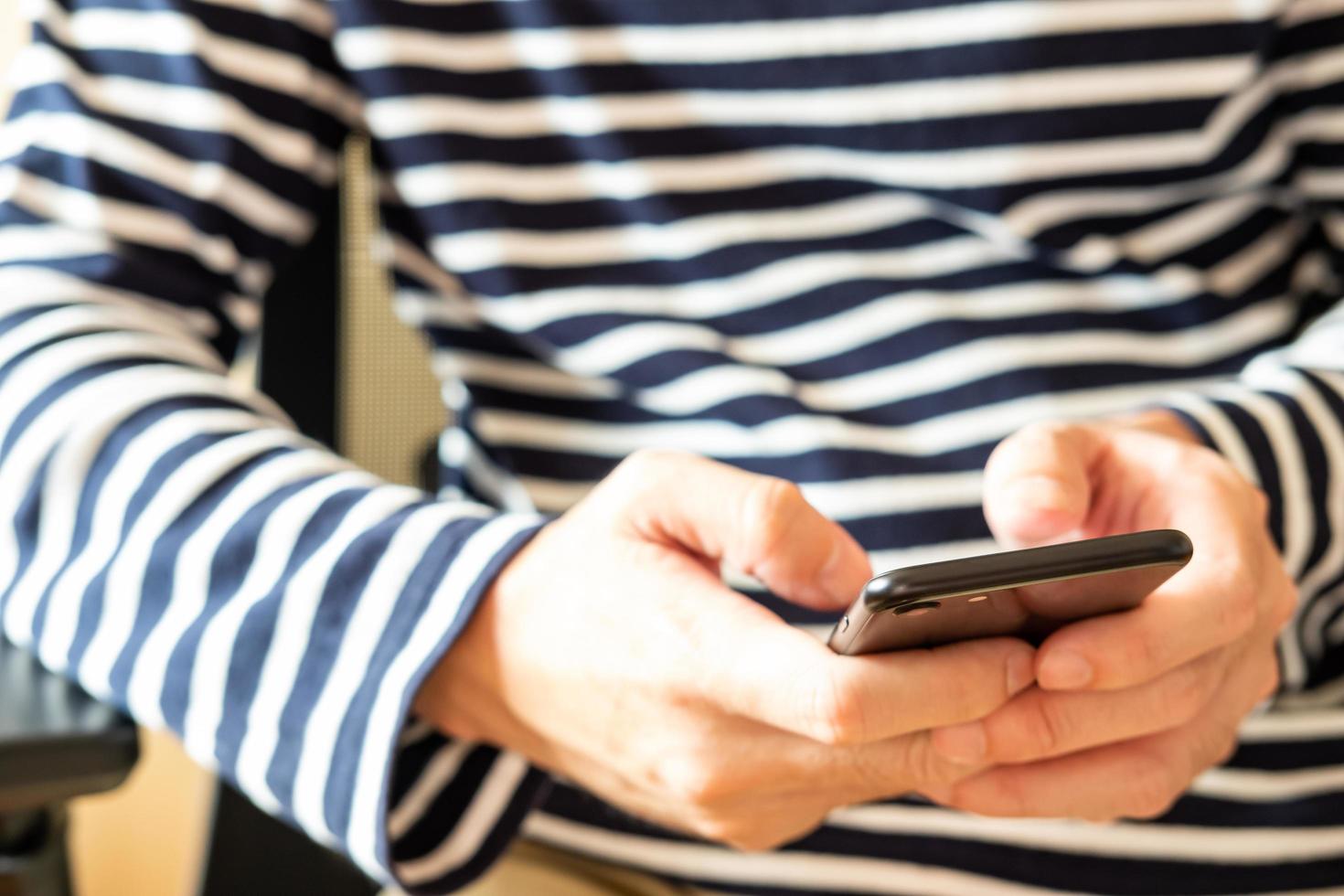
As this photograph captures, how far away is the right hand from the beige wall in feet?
2.98

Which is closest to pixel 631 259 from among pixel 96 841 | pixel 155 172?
pixel 155 172

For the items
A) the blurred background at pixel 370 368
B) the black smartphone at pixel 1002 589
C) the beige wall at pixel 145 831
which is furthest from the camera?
the beige wall at pixel 145 831

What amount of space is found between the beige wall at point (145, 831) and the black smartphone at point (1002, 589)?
104 centimetres

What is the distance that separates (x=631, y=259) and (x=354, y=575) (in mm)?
226

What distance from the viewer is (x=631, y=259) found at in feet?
1.92

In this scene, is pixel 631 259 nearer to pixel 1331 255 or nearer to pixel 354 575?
pixel 354 575

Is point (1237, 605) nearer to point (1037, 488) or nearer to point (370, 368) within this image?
point (1037, 488)

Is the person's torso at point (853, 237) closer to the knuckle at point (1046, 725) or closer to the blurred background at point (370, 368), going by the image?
the blurred background at point (370, 368)

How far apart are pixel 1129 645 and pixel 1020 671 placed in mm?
35

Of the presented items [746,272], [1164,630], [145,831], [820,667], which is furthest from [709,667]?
[145,831]

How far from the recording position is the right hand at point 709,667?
1.18 feet

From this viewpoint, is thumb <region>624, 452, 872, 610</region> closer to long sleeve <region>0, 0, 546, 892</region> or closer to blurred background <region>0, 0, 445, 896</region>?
long sleeve <region>0, 0, 546, 892</region>

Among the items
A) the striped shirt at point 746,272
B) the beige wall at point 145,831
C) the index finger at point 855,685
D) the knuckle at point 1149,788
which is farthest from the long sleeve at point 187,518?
the beige wall at point 145,831

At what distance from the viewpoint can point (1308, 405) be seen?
21.0 inches
